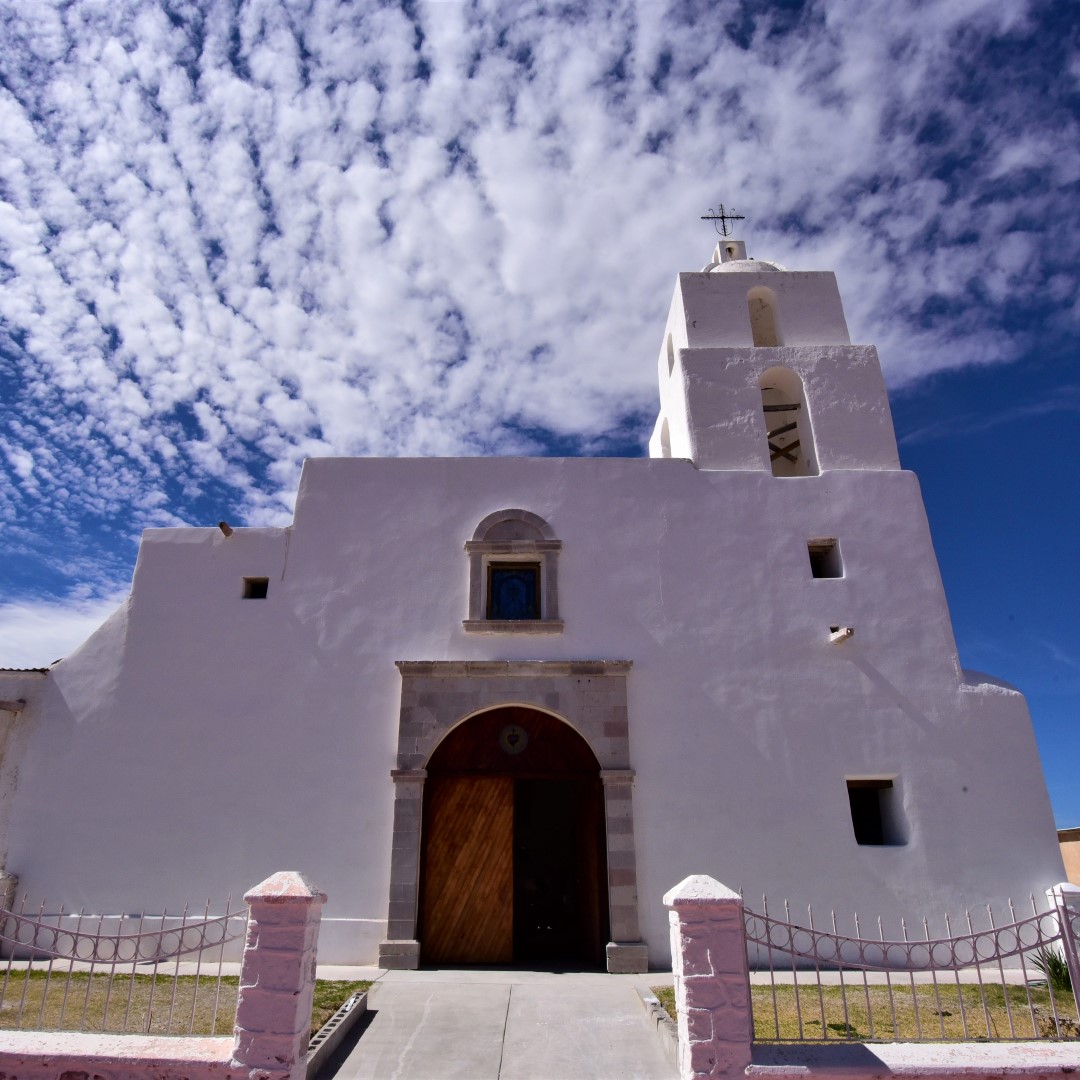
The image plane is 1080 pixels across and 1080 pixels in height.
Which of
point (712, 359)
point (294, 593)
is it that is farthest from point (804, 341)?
point (294, 593)

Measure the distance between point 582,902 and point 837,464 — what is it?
22.1 feet

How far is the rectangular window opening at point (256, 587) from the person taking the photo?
1038 centimetres

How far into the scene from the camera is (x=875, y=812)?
9.68 m

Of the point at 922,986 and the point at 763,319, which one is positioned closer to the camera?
the point at 922,986

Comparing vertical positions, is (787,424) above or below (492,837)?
above

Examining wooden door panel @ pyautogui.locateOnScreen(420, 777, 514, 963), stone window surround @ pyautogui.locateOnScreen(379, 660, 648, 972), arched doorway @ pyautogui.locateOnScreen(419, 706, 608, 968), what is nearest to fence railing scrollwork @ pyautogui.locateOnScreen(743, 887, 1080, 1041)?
stone window surround @ pyautogui.locateOnScreen(379, 660, 648, 972)

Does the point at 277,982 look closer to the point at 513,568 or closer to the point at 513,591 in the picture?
the point at 513,591

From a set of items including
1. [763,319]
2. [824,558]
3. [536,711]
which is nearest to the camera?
[536,711]

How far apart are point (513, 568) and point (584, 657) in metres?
1.58

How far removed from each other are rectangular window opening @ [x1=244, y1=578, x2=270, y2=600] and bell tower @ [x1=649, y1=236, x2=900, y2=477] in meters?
6.03

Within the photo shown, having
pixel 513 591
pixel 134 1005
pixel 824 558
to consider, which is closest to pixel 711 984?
pixel 134 1005

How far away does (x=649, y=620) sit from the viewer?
10055 millimetres

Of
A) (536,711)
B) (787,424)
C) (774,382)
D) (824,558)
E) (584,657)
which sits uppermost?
(774,382)

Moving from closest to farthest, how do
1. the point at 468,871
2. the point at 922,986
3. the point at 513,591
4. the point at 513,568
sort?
1. the point at 922,986
2. the point at 468,871
3. the point at 513,591
4. the point at 513,568
